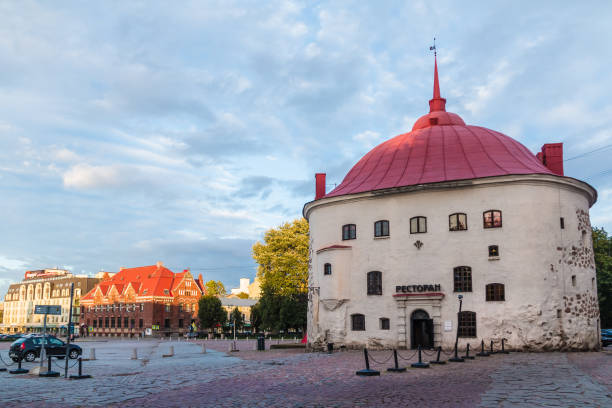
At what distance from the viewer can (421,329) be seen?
108ft

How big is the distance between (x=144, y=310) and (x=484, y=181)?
266 ft

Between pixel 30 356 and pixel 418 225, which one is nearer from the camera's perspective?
pixel 30 356

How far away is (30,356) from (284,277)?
35300mm

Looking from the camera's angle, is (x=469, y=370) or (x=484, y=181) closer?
(x=469, y=370)

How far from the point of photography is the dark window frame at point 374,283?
1362 inches

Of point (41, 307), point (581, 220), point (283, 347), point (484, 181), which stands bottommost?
point (283, 347)

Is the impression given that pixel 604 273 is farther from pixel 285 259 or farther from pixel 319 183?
pixel 285 259

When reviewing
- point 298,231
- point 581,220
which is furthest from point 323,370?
point 298,231

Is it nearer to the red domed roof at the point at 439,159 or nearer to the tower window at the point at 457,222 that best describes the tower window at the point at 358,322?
the tower window at the point at 457,222

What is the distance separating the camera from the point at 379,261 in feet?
114

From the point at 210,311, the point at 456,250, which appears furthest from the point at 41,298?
the point at 456,250

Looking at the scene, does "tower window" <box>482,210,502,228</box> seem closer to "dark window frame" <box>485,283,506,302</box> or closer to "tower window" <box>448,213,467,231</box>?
"tower window" <box>448,213,467,231</box>

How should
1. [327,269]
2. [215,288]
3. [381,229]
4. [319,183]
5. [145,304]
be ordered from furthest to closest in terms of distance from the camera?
[215,288]
[145,304]
[319,183]
[327,269]
[381,229]

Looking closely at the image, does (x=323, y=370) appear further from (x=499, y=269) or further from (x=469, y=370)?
(x=499, y=269)
